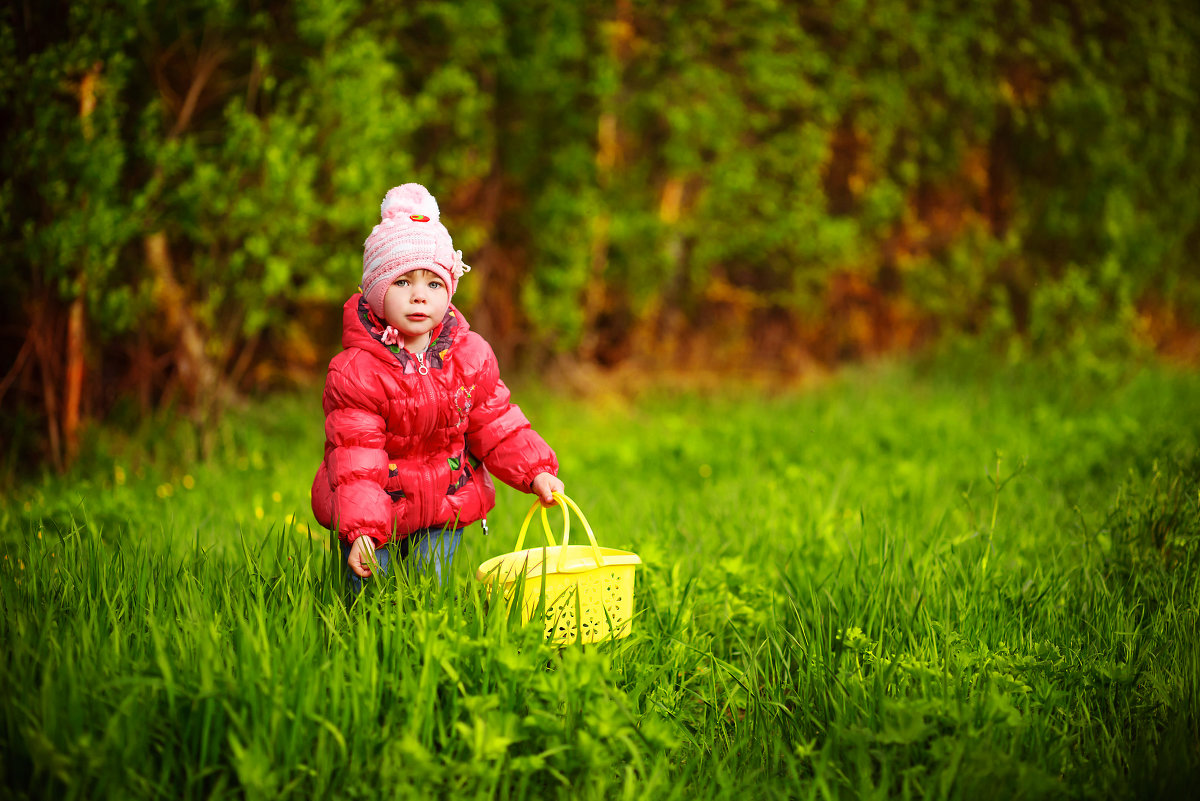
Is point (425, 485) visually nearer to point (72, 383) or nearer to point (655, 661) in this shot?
point (655, 661)

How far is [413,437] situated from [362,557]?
413 mm

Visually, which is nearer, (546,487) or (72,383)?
(546,487)

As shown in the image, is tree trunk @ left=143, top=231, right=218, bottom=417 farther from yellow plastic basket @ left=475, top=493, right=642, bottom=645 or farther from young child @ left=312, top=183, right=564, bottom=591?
yellow plastic basket @ left=475, top=493, right=642, bottom=645

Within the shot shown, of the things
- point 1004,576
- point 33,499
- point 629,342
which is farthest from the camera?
point 629,342

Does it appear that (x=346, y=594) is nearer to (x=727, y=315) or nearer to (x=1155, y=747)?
(x=1155, y=747)

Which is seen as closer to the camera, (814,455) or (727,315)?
(814,455)

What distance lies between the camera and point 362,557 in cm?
233

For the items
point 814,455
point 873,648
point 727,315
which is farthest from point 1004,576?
point 727,315

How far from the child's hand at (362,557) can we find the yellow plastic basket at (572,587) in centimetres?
33

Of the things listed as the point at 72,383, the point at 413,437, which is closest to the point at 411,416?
the point at 413,437

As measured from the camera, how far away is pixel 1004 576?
3.12 meters

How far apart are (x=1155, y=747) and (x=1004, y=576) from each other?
0.90 metres

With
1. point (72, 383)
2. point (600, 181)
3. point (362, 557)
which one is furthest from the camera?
point (600, 181)

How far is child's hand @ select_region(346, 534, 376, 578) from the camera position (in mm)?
2297
